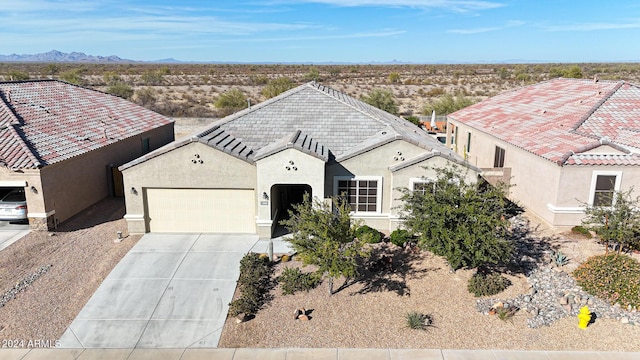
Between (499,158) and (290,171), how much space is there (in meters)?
13.7

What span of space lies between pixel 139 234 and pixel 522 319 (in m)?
14.6

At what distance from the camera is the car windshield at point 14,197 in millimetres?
19031

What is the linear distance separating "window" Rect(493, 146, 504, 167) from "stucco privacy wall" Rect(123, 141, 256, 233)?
14.4 meters

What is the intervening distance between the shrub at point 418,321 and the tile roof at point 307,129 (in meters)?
7.47

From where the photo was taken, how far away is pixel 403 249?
55.4 ft

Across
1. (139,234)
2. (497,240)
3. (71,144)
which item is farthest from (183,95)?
(497,240)

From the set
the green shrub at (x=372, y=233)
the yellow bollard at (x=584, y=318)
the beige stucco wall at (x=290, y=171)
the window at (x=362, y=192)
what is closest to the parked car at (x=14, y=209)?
the beige stucco wall at (x=290, y=171)

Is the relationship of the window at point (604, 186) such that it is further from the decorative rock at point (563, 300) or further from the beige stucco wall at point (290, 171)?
the beige stucco wall at point (290, 171)

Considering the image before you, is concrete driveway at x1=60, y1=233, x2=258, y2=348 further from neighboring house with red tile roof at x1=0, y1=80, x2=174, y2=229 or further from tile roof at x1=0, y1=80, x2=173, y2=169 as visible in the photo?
tile roof at x1=0, y1=80, x2=173, y2=169

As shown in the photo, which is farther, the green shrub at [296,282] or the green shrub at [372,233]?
the green shrub at [372,233]

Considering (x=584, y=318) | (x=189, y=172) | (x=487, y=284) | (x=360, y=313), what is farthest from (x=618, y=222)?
(x=189, y=172)

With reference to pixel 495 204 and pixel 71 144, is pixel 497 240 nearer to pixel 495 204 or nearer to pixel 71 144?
pixel 495 204

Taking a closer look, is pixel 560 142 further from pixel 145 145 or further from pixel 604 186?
pixel 145 145

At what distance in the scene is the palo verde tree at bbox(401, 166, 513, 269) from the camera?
42.9 ft
